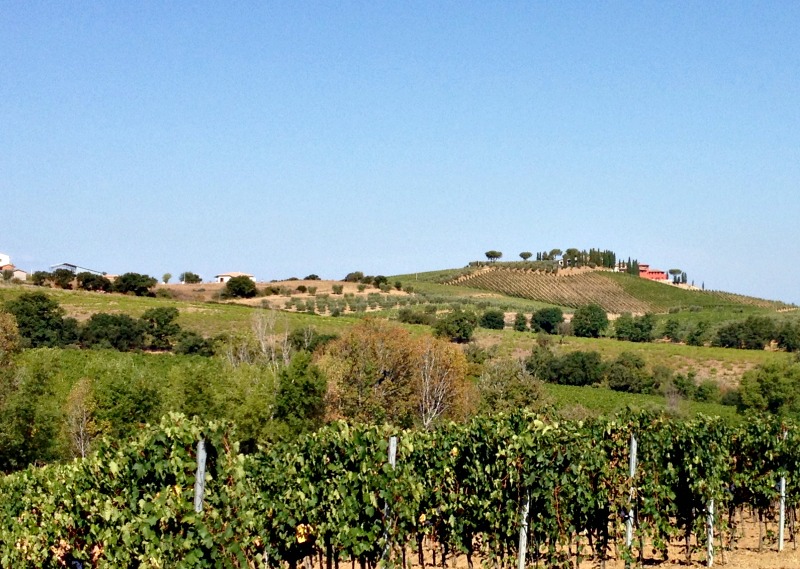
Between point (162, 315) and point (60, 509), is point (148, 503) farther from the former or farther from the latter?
point (162, 315)

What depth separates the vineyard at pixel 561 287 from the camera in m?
127

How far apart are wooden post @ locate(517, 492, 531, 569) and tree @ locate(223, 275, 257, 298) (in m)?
96.1

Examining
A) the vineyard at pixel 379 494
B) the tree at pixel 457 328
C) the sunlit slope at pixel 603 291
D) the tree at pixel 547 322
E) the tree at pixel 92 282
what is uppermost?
the sunlit slope at pixel 603 291

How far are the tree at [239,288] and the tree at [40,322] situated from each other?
3236cm

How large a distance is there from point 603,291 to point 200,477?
127204mm

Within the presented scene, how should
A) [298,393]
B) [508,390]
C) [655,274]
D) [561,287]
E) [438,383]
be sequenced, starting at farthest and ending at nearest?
[655,274] → [561,287] → [438,383] → [508,390] → [298,393]

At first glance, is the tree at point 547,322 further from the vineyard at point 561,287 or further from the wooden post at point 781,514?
the wooden post at point 781,514

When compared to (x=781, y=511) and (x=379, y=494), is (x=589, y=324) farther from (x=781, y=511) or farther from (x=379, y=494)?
(x=379, y=494)

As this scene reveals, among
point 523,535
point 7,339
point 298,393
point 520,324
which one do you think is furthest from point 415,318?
point 523,535

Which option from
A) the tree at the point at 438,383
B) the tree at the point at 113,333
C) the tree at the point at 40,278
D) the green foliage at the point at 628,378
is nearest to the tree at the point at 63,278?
the tree at the point at 40,278

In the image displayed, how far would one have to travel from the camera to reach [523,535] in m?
12.8

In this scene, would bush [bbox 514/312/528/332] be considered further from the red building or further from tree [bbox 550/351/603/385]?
the red building

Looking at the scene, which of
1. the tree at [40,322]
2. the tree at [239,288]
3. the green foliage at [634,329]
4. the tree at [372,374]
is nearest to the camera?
the tree at [372,374]

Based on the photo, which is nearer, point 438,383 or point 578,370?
point 438,383
